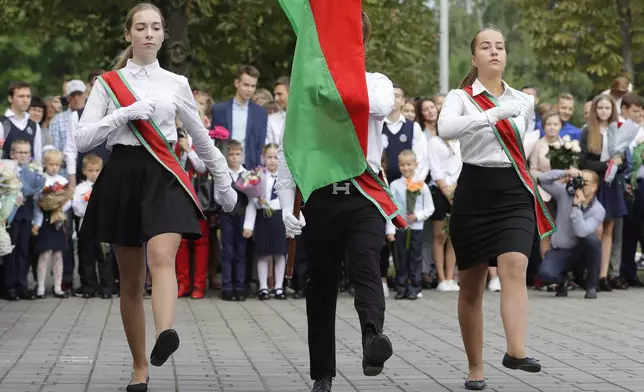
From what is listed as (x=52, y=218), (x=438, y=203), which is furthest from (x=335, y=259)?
(x=438, y=203)

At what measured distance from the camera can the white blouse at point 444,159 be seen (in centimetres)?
1598

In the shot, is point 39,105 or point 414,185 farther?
point 39,105

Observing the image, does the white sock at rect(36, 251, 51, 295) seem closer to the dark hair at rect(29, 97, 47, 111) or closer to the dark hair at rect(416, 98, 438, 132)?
the dark hair at rect(29, 97, 47, 111)

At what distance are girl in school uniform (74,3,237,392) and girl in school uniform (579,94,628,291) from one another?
346 inches

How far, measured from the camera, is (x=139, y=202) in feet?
26.1

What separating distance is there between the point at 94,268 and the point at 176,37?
5.15 m

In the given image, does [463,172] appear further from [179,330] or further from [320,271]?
[179,330]

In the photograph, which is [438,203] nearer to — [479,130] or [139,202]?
[479,130]

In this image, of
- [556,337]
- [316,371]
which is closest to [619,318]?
[556,337]

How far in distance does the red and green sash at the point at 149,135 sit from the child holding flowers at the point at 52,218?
7.06 meters

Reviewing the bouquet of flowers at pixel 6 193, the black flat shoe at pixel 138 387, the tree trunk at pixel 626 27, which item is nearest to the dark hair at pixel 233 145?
the bouquet of flowers at pixel 6 193

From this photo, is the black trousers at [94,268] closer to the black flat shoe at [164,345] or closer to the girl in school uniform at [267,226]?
the girl in school uniform at [267,226]

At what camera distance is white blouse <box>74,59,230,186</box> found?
26.0 feet

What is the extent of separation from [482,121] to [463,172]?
1.91 feet
